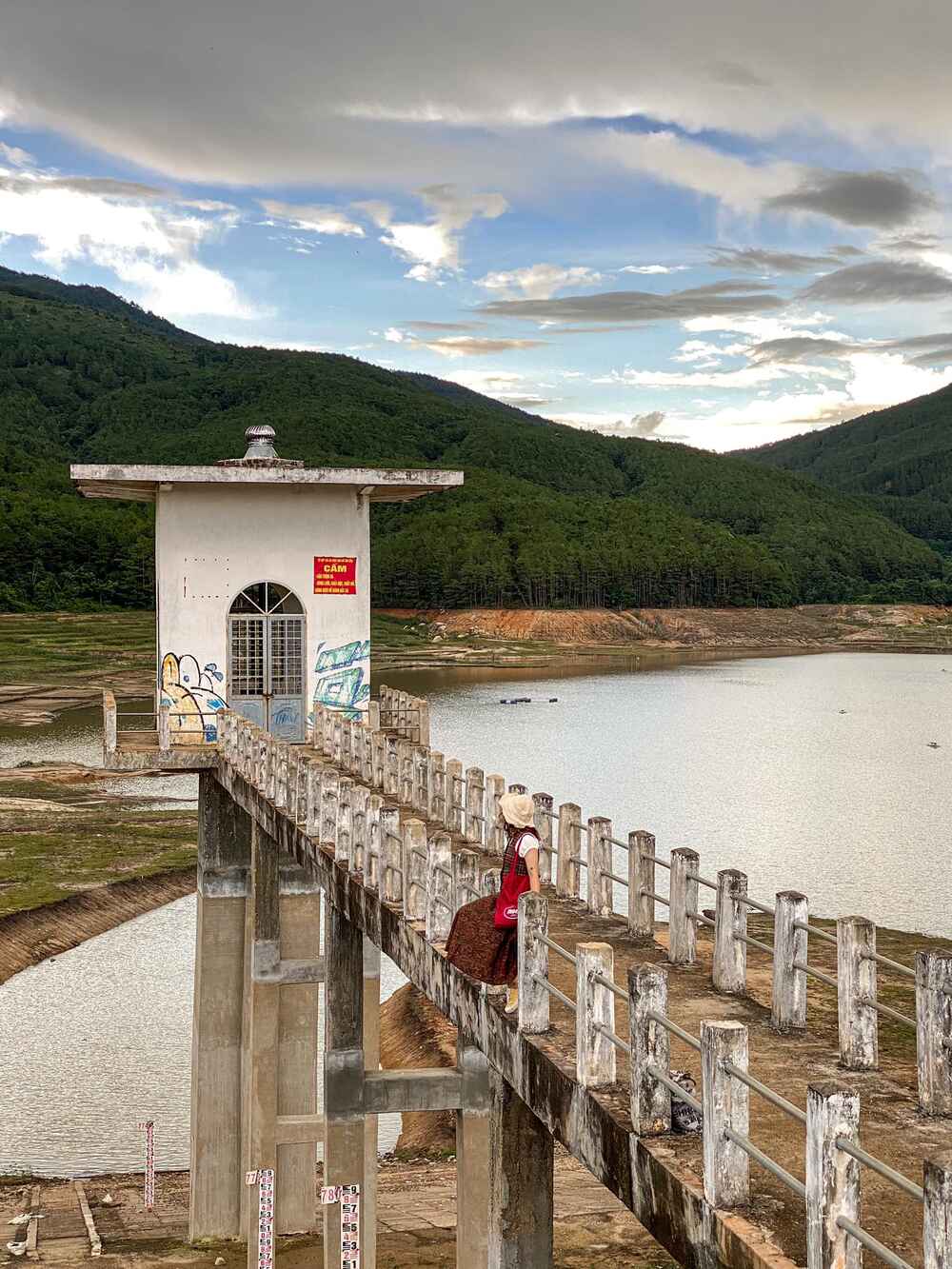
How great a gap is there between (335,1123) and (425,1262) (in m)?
6.33

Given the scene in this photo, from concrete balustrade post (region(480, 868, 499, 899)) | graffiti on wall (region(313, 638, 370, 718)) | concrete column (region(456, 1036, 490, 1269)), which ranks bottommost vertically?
concrete column (region(456, 1036, 490, 1269))

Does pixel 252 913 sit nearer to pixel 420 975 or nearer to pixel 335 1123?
pixel 335 1123

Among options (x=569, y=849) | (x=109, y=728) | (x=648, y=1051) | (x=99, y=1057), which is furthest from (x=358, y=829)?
(x=99, y=1057)

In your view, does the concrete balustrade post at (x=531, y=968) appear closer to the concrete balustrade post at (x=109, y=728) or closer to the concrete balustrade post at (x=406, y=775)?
the concrete balustrade post at (x=406, y=775)

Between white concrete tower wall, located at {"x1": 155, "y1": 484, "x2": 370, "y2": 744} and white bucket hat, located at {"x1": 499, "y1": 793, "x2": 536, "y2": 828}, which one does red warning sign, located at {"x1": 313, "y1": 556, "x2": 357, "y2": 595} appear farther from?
white bucket hat, located at {"x1": 499, "y1": 793, "x2": 536, "y2": 828}

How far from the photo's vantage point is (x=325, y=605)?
23109 mm

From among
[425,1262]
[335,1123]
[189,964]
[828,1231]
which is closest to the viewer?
[828,1231]

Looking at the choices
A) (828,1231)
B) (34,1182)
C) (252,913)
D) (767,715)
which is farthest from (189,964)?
(767,715)

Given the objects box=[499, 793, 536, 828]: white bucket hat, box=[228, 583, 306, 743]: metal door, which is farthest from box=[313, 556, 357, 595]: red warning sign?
box=[499, 793, 536, 828]: white bucket hat

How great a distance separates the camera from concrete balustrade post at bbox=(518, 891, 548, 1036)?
8.36 metres

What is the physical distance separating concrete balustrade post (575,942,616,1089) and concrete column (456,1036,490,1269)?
720cm

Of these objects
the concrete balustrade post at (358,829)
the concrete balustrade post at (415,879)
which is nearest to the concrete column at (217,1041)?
the concrete balustrade post at (358,829)

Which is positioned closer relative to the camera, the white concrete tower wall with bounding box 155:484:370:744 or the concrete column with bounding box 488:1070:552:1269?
the concrete column with bounding box 488:1070:552:1269

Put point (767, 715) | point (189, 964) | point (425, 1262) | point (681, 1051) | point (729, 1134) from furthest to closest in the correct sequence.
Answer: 1. point (767, 715)
2. point (189, 964)
3. point (425, 1262)
4. point (681, 1051)
5. point (729, 1134)
